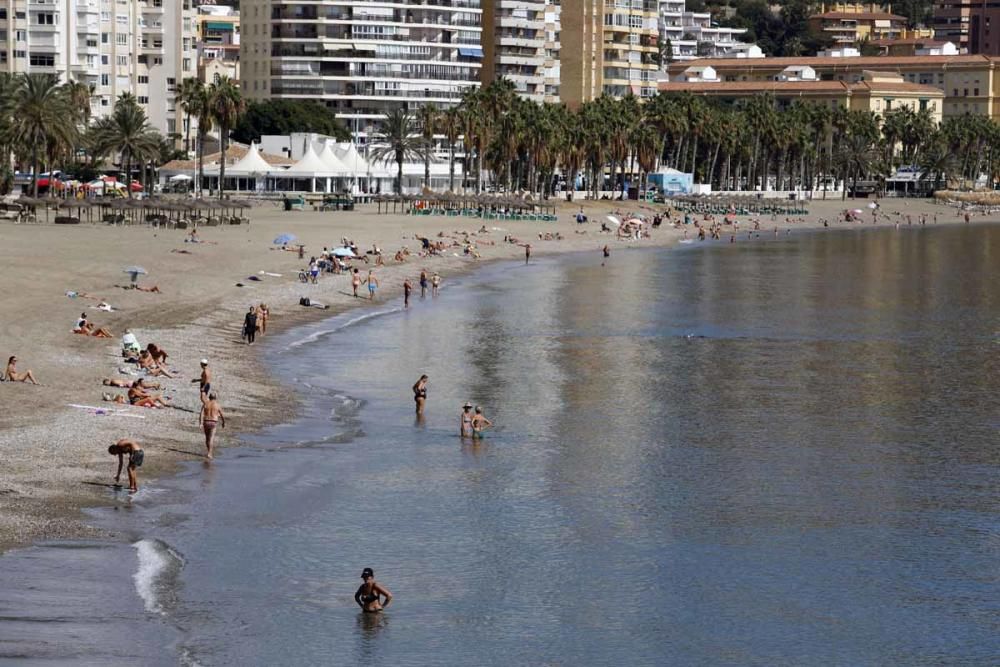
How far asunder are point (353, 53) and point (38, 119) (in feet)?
234

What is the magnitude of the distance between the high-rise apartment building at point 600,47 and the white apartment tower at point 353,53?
17.5m

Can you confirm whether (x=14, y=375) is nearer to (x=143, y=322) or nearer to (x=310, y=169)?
(x=143, y=322)

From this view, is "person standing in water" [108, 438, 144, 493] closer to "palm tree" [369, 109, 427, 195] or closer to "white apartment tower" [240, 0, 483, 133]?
"palm tree" [369, 109, 427, 195]

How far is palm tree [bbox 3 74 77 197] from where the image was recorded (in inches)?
3989

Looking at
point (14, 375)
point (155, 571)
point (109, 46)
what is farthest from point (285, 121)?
point (155, 571)

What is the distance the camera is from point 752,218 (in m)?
157

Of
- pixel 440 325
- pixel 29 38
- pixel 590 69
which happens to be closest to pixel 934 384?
pixel 440 325

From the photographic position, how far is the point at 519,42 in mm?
184000

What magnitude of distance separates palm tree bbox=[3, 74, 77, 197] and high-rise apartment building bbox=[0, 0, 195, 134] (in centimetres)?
4310

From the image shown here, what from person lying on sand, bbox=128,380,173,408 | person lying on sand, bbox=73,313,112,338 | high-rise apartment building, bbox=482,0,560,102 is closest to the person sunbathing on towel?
person lying on sand, bbox=128,380,173,408

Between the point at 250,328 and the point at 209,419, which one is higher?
the point at 250,328

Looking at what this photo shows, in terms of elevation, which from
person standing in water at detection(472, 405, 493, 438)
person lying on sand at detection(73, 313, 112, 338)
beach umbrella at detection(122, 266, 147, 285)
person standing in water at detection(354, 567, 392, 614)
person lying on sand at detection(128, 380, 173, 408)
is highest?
beach umbrella at detection(122, 266, 147, 285)

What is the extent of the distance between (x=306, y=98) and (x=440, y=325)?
10844 cm

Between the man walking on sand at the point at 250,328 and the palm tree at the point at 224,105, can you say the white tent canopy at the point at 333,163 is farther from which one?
the man walking on sand at the point at 250,328
